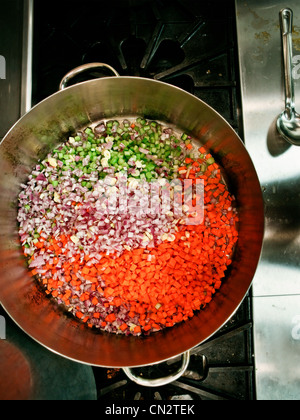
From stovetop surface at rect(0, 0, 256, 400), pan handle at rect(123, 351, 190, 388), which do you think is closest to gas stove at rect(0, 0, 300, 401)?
stovetop surface at rect(0, 0, 256, 400)

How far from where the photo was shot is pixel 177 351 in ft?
3.11

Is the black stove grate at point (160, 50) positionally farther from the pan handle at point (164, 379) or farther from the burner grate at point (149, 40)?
the pan handle at point (164, 379)

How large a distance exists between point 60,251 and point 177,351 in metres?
0.45

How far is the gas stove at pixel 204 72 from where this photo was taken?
1093 mm

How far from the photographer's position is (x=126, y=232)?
1028 millimetres

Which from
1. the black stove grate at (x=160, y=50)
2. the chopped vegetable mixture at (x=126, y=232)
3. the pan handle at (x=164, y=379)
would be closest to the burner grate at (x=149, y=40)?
the black stove grate at (x=160, y=50)

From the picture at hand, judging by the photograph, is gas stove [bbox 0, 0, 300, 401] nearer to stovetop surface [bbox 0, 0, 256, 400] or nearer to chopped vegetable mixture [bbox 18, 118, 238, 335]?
stovetop surface [bbox 0, 0, 256, 400]

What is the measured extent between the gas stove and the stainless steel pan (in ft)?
0.33

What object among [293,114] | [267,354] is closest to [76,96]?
[293,114]

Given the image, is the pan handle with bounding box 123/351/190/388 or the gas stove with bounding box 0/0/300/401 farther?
the gas stove with bounding box 0/0/300/401

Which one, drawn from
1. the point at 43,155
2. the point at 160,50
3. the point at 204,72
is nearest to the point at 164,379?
the point at 43,155

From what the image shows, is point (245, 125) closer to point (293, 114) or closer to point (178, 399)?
point (293, 114)

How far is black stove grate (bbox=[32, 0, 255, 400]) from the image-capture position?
1.11 m

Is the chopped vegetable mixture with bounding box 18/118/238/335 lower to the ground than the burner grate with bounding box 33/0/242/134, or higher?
lower
